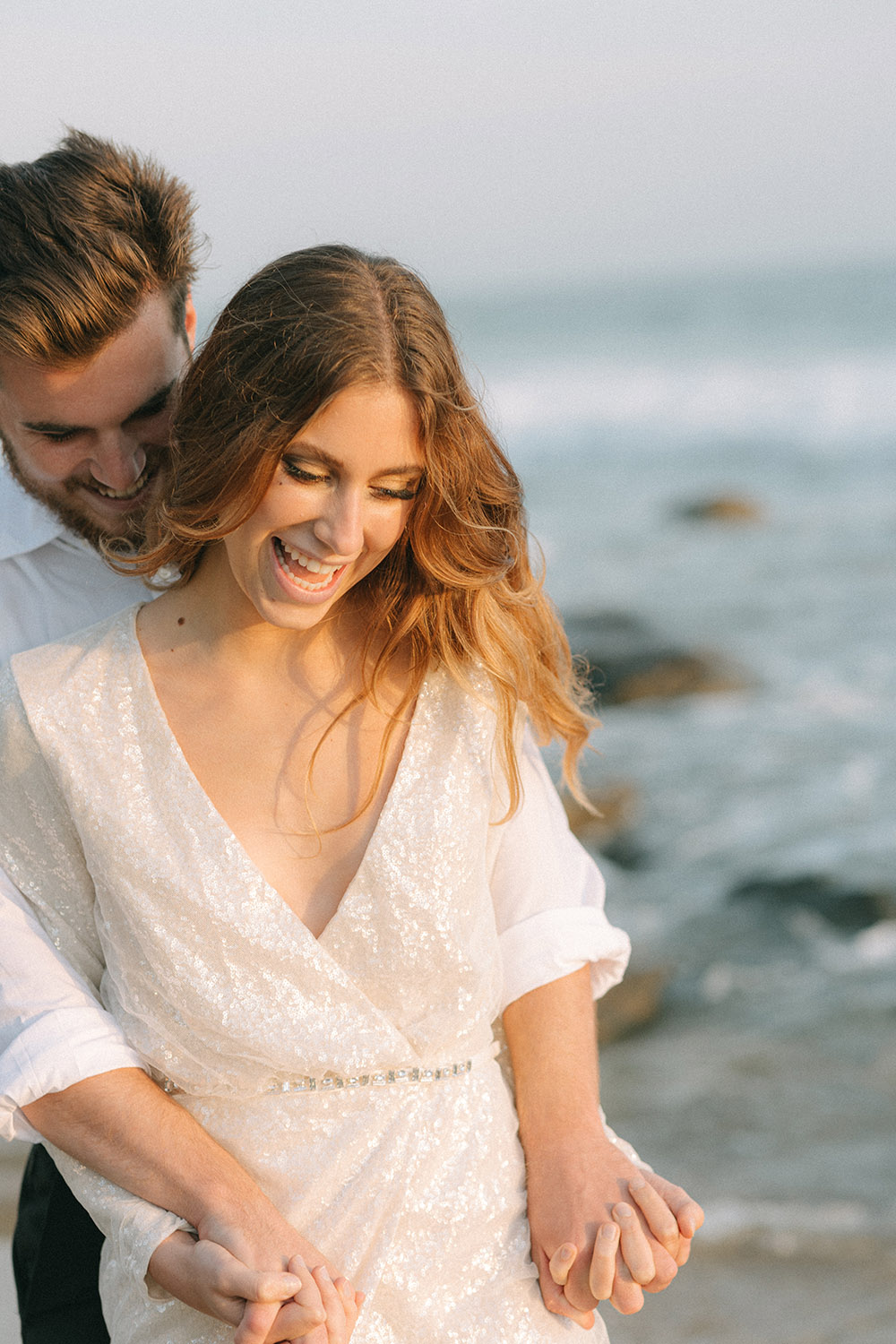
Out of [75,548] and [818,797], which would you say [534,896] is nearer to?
[75,548]

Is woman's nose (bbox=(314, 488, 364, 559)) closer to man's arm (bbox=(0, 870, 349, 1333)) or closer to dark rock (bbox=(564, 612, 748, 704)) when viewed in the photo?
man's arm (bbox=(0, 870, 349, 1333))

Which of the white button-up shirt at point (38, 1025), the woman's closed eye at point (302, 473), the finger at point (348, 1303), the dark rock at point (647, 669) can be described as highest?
the woman's closed eye at point (302, 473)

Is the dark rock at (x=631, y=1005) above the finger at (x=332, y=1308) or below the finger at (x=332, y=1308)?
below

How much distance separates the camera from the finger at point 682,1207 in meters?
1.98

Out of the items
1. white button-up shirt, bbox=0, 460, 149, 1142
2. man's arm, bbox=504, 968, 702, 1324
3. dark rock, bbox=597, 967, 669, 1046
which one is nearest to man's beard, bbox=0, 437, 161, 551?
white button-up shirt, bbox=0, 460, 149, 1142

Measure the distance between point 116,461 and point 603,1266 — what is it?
5.24ft

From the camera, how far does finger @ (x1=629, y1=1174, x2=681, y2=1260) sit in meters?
1.98

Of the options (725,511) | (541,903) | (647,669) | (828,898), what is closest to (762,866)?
(828,898)

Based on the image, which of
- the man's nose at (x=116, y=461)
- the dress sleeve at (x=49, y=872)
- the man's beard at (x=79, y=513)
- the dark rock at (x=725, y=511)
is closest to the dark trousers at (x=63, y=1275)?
the dress sleeve at (x=49, y=872)

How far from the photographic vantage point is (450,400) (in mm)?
2025

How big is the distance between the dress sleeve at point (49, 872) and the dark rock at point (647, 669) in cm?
640

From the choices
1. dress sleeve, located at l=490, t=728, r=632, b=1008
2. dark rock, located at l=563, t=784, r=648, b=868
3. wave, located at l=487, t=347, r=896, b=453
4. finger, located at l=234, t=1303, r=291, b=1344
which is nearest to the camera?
finger, located at l=234, t=1303, r=291, b=1344

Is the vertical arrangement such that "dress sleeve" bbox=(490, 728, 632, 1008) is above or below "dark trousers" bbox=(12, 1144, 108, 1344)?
above

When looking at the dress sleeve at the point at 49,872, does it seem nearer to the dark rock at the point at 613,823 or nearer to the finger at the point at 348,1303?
the finger at the point at 348,1303
